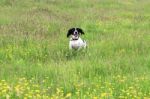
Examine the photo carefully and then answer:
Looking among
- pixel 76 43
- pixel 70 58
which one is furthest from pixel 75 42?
pixel 70 58

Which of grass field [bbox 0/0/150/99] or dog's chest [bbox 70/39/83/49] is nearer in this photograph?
grass field [bbox 0/0/150/99]

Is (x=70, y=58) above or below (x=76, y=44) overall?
below

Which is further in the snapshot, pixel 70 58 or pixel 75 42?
pixel 75 42

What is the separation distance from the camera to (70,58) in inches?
385

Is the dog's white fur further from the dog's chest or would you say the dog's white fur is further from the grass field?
the grass field

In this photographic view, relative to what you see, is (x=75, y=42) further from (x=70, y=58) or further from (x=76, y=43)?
(x=70, y=58)

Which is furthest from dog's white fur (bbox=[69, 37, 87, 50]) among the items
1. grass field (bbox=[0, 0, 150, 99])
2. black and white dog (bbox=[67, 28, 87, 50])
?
grass field (bbox=[0, 0, 150, 99])

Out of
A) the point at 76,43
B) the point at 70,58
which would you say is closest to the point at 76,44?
the point at 76,43

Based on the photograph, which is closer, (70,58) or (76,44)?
(70,58)

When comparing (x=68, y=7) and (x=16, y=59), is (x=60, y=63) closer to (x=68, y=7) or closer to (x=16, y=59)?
(x=16, y=59)

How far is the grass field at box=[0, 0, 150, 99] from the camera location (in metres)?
6.83

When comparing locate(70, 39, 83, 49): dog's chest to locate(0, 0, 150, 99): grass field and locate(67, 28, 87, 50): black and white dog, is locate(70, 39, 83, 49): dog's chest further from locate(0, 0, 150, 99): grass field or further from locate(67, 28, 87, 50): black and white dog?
locate(0, 0, 150, 99): grass field

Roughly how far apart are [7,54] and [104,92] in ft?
11.7

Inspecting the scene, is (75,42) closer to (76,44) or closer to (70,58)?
(76,44)
